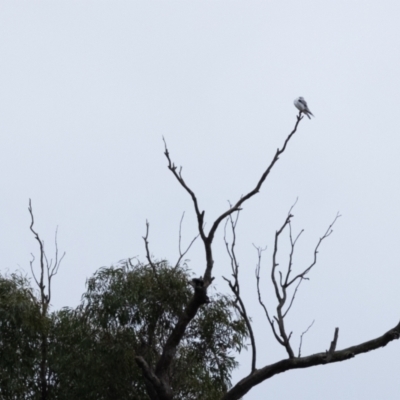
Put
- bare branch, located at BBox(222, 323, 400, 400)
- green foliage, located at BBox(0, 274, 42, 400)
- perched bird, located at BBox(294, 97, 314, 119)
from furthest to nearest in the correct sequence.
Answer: green foliage, located at BBox(0, 274, 42, 400), perched bird, located at BBox(294, 97, 314, 119), bare branch, located at BBox(222, 323, 400, 400)

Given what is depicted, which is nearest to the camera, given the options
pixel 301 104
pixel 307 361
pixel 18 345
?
pixel 307 361

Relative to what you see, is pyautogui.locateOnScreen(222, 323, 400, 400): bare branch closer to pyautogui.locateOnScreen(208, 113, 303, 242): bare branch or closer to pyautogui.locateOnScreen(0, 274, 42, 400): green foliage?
pyautogui.locateOnScreen(208, 113, 303, 242): bare branch

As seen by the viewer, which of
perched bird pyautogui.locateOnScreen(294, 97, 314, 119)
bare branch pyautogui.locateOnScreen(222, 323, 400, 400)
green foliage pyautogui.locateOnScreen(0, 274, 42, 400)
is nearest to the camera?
bare branch pyautogui.locateOnScreen(222, 323, 400, 400)

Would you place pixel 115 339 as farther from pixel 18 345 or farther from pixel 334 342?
pixel 334 342

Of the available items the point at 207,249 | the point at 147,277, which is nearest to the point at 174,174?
the point at 207,249

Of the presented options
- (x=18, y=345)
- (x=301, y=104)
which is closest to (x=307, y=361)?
(x=301, y=104)

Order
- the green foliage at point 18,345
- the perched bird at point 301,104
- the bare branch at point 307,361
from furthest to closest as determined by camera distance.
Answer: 1. the green foliage at point 18,345
2. the perched bird at point 301,104
3. the bare branch at point 307,361

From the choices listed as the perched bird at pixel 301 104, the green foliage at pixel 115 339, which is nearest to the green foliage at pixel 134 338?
the green foliage at pixel 115 339

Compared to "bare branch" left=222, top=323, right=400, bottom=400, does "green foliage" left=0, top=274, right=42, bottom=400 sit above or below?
above

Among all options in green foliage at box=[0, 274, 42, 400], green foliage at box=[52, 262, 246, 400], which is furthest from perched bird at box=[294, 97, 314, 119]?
green foliage at box=[0, 274, 42, 400]

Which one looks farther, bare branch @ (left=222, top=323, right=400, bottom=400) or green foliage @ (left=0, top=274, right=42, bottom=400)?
green foliage @ (left=0, top=274, right=42, bottom=400)

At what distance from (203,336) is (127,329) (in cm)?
108

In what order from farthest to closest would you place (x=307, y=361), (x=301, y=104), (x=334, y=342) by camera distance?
(x=301, y=104), (x=307, y=361), (x=334, y=342)

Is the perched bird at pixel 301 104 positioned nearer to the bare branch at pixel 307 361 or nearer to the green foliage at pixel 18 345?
the bare branch at pixel 307 361
